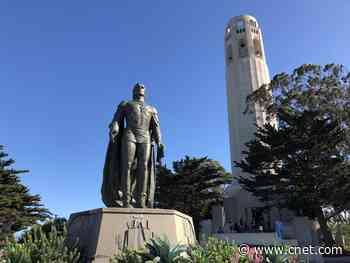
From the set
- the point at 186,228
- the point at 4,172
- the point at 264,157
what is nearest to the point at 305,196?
the point at 264,157

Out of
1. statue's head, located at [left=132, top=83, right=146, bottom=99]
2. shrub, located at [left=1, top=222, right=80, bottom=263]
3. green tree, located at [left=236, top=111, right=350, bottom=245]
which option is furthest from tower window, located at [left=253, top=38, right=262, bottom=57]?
shrub, located at [left=1, top=222, right=80, bottom=263]

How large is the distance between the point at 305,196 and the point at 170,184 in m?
12.4

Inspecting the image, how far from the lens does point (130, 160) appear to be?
263 inches

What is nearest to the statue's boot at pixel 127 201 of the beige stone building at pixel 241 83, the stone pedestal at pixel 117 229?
the stone pedestal at pixel 117 229

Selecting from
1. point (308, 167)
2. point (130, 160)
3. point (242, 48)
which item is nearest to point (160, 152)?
point (130, 160)

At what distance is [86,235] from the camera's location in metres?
5.77

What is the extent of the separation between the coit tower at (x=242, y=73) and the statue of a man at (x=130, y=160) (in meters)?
32.7

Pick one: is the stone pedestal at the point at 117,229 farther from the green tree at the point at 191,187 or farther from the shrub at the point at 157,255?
the green tree at the point at 191,187

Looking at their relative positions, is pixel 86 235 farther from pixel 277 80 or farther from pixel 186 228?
pixel 277 80

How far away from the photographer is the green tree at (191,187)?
3042cm

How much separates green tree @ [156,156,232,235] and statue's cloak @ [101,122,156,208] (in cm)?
2309

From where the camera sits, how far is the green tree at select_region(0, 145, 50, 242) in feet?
82.7

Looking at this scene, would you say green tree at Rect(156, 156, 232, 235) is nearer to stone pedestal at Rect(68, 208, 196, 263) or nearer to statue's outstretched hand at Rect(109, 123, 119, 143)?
statue's outstretched hand at Rect(109, 123, 119, 143)

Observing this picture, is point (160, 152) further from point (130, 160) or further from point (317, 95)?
point (317, 95)
